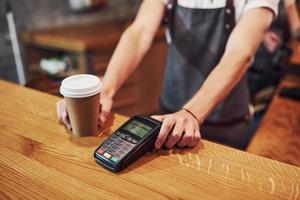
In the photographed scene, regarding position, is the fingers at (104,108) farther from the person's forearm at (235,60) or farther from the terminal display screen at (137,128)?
the person's forearm at (235,60)

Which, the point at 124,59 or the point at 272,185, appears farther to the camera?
the point at 124,59

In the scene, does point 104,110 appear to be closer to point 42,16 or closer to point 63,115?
point 63,115

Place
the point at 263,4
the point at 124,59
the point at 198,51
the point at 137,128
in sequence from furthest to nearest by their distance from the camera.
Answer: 1. the point at 198,51
2. the point at 124,59
3. the point at 263,4
4. the point at 137,128

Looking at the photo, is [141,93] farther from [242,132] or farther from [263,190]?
[263,190]

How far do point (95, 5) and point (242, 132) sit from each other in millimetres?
1832

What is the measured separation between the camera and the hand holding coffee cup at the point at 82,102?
0.68 metres

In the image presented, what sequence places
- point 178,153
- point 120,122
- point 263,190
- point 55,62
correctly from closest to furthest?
point 263,190
point 178,153
point 120,122
point 55,62

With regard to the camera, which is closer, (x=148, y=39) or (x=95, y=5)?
(x=148, y=39)

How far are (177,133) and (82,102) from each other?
201 millimetres

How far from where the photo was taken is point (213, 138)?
133cm

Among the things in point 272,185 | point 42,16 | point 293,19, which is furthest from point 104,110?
point 42,16

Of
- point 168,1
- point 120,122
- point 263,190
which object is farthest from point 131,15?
point 263,190

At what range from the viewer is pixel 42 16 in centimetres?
255

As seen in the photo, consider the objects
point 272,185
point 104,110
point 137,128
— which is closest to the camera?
point 272,185
